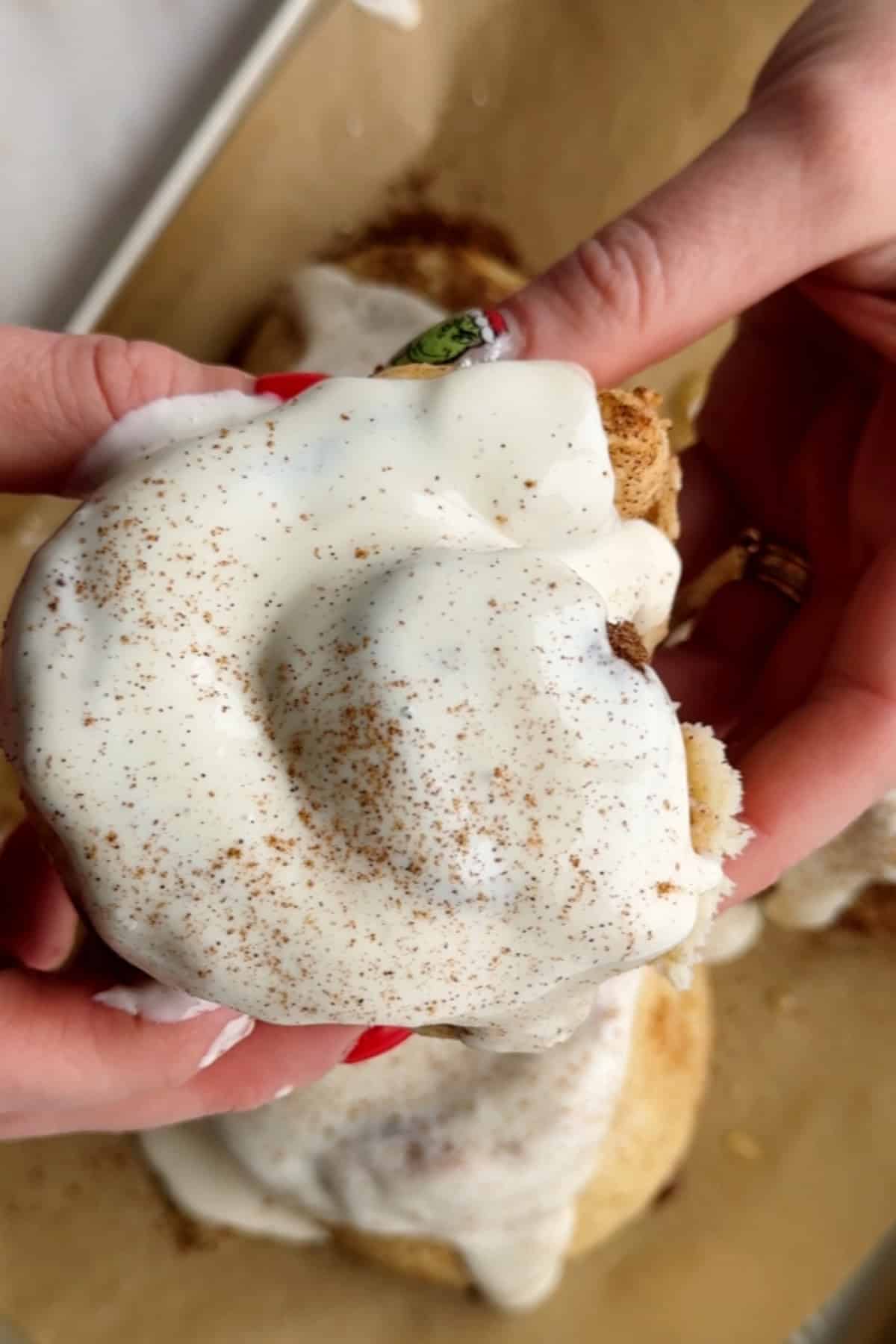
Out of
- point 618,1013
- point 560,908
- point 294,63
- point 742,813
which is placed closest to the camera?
point 560,908

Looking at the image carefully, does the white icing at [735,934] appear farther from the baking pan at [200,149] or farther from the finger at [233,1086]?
the baking pan at [200,149]

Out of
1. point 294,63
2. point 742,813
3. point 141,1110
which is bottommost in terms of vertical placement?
point 141,1110

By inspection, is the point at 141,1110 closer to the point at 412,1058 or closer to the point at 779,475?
the point at 412,1058

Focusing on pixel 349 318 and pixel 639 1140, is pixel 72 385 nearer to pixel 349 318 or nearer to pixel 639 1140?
pixel 349 318

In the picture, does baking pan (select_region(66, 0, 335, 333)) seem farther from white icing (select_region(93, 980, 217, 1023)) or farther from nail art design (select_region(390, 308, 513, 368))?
white icing (select_region(93, 980, 217, 1023))

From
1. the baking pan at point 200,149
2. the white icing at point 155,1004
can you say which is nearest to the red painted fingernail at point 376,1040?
the white icing at point 155,1004

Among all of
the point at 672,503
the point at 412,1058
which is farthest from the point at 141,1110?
the point at 672,503
